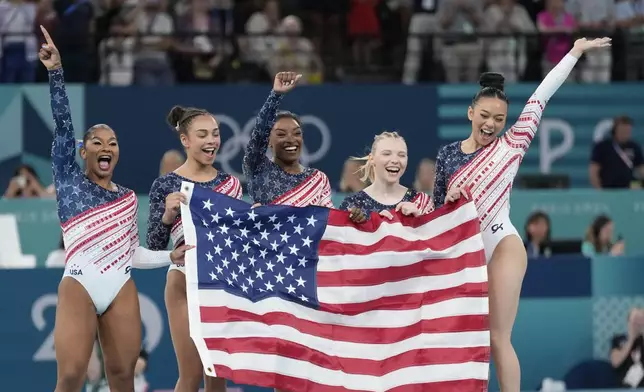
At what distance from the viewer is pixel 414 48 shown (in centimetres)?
1365

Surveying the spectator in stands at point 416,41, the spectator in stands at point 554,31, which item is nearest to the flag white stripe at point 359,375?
the spectator in stands at point 416,41

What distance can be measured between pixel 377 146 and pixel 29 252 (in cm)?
471

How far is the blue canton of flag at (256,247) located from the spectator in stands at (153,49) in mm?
5515

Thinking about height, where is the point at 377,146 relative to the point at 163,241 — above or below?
above

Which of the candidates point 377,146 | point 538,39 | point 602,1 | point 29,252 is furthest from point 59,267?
point 602,1

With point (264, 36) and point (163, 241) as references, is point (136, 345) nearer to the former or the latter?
point (163, 241)

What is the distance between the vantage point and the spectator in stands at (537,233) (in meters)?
11.9

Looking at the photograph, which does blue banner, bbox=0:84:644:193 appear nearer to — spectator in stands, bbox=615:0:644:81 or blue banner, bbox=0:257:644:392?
spectator in stands, bbox=615:0:644:81

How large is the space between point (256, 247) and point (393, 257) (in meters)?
0.79

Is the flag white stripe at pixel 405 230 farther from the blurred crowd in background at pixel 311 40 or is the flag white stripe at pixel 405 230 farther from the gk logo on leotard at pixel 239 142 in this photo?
the blurred crowd in background at pixel 311 40

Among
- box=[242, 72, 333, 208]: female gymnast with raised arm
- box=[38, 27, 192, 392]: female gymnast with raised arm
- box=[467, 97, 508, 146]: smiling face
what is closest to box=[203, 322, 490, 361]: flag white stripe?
box=[38, 27, 192, 392]: female gymnast with raised arm

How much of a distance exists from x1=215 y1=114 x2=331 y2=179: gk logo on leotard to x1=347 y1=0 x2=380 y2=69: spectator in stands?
0.81 m

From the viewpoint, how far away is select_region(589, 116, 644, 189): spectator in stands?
13.2m

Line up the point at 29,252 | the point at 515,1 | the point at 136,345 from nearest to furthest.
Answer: the point at 136,345 < the point at 29,252 < the point at 515,1
